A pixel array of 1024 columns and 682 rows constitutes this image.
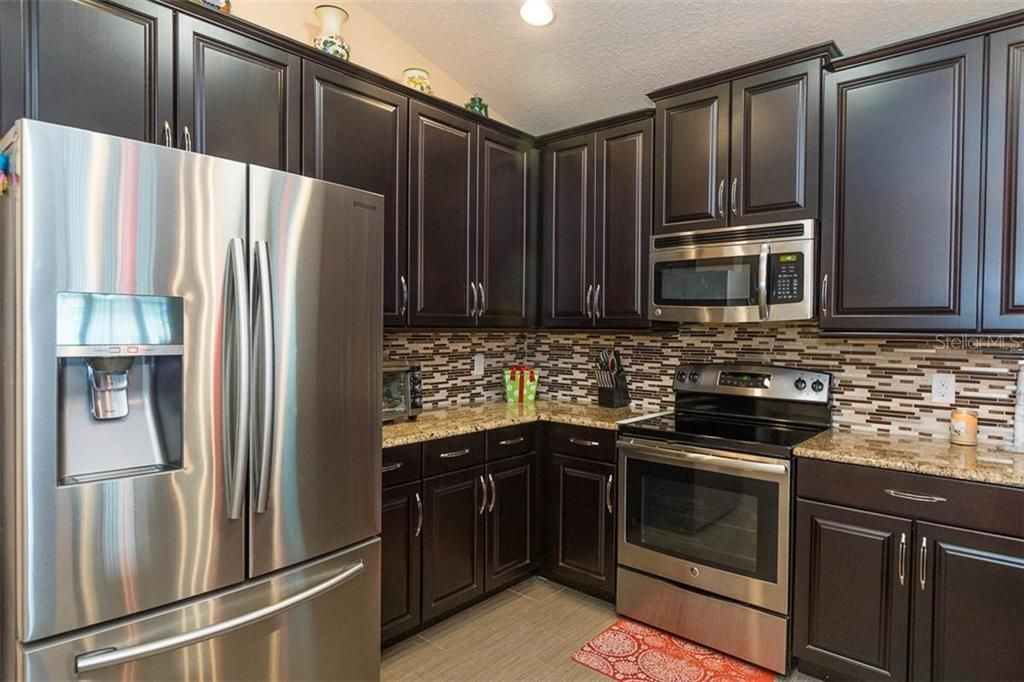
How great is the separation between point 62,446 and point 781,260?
251 centimetres

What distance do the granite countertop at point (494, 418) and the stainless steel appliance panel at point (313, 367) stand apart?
1.73 feet

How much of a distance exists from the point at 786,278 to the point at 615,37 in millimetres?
1349

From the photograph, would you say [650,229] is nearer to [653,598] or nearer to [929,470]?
[929,470]

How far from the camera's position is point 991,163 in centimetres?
205

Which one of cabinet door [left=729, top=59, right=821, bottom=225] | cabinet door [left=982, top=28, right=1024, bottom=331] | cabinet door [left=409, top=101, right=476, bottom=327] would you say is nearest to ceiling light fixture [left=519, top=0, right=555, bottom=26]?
cabinet door [left=409, top=101, right=476, bottom=327]

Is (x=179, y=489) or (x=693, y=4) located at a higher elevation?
(x=693, y=4)

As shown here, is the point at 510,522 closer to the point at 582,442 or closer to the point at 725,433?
the point at 582,442

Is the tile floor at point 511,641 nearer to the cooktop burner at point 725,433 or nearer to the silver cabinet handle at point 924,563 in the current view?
the silver cabinet handle at point 924,563

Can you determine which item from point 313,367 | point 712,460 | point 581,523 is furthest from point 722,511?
point 313,367

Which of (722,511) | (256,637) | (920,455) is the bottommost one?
(256,637)

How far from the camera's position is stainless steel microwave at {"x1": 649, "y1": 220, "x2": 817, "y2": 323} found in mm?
2393

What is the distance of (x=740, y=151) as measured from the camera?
8.38 ft

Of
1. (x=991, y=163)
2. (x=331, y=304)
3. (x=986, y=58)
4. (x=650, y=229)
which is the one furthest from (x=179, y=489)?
(x=986, y=58)

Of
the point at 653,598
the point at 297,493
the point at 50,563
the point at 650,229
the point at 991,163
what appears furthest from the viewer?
the point at 650,229
